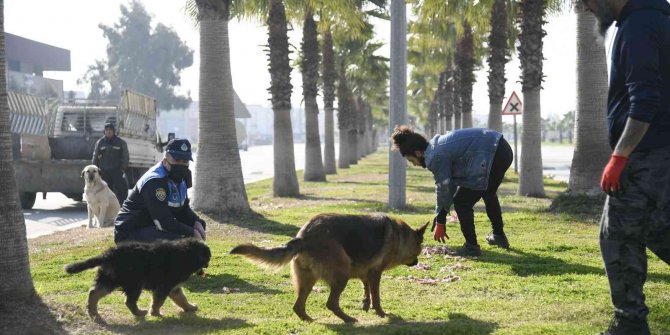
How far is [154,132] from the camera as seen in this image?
24375mm

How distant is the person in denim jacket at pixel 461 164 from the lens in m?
8.78

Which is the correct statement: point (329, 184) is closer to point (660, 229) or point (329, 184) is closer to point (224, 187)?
point (224, 187)

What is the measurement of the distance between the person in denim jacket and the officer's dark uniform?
11.5 feet

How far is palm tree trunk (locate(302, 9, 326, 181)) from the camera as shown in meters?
Answer: 27.8

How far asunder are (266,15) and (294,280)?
1564 cm

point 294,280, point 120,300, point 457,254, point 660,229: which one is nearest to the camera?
point 660,229

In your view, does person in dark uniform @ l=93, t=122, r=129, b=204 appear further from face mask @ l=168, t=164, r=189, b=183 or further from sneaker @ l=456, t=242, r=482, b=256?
face mask @ l=168, t=164, r=189, b=183

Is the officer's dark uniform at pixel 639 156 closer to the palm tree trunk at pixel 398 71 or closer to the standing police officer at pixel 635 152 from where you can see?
the standing police officer at pixel 635 152

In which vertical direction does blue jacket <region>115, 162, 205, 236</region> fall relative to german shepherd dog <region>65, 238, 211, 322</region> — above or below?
above

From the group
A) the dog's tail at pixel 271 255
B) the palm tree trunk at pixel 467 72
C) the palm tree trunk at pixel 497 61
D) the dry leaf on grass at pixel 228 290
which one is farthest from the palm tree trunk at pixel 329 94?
the dog's tail at pixel 271 255

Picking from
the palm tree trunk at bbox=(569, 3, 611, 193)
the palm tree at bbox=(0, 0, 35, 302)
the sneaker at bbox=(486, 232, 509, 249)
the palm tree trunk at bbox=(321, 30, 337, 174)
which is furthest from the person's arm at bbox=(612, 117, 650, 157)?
the palm tree trunk at bbox=(321, 30, 337, 174)

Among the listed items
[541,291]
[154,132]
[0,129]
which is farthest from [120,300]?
[154,132]

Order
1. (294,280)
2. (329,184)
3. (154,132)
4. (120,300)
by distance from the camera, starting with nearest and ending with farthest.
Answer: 1. (294,280)
2. (120,300)
3. (154,132)
4. (329,184)

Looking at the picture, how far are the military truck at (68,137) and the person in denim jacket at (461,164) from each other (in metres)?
11.2
